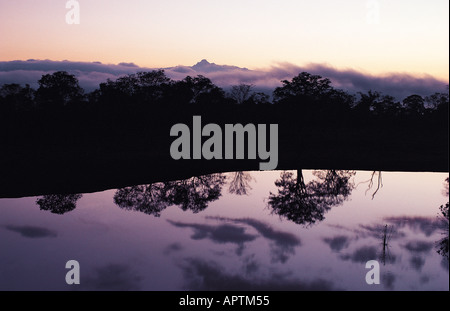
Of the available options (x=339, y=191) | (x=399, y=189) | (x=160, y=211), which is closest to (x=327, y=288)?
(x=160, y=211)

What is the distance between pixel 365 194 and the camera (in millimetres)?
32844

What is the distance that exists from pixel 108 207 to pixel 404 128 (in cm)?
7700

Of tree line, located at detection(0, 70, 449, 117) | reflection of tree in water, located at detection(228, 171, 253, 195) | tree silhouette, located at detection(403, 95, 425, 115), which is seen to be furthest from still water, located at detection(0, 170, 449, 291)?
tree silhouette, located at detection(403, 95, 425, 115)

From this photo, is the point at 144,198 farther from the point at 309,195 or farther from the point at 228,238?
the point at 309,195

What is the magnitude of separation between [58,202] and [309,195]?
19.9 metres

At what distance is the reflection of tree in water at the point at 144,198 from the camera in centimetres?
2802

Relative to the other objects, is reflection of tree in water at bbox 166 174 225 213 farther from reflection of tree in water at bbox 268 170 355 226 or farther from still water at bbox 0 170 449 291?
reflection of tree in water at bbox 268 170 355 226

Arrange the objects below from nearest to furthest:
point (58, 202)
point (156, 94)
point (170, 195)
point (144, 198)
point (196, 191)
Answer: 1. point (58, 202)
2. point (144, 198)
3. point (170, 195)
4. point (196, 191)
5. point (156, 94)

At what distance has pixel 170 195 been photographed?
3281 cm

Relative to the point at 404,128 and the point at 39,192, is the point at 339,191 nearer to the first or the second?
the point at 39,192

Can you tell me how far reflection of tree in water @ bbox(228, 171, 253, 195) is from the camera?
34756mm

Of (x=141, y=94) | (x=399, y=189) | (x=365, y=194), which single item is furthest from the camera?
(x=141, y=94)

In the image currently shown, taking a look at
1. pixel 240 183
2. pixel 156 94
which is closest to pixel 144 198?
pixel 240 183

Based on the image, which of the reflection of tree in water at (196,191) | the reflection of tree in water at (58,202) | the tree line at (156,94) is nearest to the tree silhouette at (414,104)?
the tree line at (156,94)
